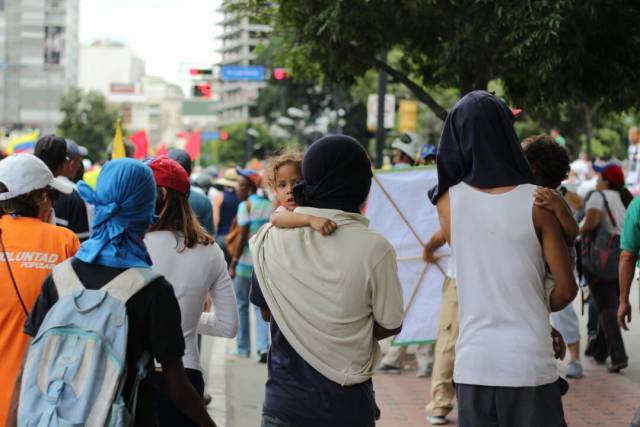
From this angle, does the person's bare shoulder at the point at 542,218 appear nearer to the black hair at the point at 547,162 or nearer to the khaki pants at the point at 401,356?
the black hair at the point at 547,162

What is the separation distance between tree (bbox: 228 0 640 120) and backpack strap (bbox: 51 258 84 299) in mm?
6143

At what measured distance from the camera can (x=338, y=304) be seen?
12.3 ft

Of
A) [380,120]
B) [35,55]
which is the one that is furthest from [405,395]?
[35,55]

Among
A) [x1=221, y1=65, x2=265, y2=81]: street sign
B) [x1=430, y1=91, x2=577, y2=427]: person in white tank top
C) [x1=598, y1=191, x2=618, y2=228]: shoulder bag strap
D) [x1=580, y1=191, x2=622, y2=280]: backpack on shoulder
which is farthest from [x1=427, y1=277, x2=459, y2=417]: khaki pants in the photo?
[x1=221, y1=65, x2=265, y2=81]: street sign

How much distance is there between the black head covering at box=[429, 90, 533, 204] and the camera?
12.8 ft

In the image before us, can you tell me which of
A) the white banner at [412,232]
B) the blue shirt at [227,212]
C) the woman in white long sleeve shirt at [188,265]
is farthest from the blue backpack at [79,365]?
the blue shirt at [227,212]

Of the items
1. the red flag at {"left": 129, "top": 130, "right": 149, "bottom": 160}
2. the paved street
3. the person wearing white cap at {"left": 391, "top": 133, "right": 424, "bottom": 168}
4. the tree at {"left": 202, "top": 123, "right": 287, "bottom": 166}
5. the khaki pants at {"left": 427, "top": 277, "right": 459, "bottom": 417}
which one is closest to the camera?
the khaki pants at {"left": 427, "top": 277, "right": 459, "bottom": 417}

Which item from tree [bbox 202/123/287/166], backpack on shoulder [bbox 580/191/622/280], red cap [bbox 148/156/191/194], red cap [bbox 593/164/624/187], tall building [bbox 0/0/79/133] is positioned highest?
tall building [bbox 0/0/79/133]

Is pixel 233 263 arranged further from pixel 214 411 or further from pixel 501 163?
pixel 501 163

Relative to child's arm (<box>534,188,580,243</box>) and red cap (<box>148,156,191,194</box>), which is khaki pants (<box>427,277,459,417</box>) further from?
child's arm (<box>534,188,580,243</box>)

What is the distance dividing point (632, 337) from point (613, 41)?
4.24 m

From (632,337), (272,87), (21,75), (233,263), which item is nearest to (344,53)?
(233,263)

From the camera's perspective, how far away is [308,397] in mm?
3734

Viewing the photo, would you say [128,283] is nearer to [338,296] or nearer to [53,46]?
[338,296]
